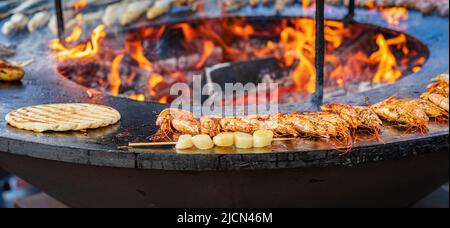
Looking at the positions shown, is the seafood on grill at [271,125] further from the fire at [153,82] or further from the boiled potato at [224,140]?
the fire at [153,82]

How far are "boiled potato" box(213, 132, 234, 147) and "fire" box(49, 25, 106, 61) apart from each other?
253 cm

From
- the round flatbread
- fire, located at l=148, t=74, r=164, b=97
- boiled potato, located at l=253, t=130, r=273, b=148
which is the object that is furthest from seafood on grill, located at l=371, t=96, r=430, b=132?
fire, located at l=148, t=74, r=164, b=97

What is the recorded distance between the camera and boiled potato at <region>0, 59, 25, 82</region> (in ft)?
13.6

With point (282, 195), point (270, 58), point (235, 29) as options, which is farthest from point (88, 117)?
point (235, 29)

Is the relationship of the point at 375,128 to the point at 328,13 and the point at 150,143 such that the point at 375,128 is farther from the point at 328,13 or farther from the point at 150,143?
the point at 328,13

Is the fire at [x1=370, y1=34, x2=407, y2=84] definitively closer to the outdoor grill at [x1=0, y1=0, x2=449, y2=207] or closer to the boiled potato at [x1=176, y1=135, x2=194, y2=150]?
the outdoor grill at [x1=0, y1=0, x2=449, y2=207]

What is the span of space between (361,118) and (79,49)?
10.4 feet

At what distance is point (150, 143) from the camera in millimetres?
2986

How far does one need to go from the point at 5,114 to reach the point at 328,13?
4.15 m

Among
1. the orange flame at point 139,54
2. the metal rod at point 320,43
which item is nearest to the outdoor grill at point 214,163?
the metal rod at point 320,43

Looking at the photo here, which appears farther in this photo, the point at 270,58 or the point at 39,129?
the point at 270,58

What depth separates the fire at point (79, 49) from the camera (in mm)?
5082

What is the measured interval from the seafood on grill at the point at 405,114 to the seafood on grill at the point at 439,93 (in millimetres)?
145

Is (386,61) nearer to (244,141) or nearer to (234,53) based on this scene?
(234,53)
